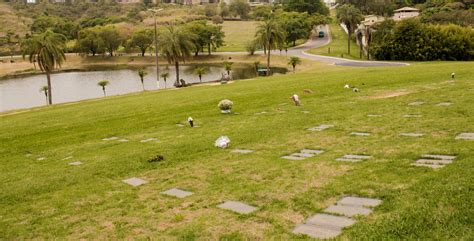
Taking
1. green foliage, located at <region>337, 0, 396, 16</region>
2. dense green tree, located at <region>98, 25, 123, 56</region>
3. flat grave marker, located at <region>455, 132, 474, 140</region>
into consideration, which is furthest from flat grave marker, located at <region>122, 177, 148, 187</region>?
A: green foliage, located at <region>337, 0, 396, 16</region>

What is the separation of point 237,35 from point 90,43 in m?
46.2

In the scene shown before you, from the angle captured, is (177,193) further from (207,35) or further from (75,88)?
(207,35)

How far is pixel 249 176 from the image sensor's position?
31.2ft

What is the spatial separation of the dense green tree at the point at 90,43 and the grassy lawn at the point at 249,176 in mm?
97817

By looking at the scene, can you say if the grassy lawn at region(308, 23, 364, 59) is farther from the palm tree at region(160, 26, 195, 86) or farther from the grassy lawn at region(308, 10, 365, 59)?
the palm tree at region(160, 26, 195, 86)

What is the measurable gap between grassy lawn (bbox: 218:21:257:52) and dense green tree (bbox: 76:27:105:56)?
3054 centimetres

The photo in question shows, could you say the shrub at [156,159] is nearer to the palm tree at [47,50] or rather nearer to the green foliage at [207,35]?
the palm tree at [47,50]

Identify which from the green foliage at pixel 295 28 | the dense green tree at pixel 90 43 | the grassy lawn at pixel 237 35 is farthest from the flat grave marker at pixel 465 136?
the dense green tree at pixel 90 43

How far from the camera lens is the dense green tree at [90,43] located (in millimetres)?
110938

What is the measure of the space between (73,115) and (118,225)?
18.5 m

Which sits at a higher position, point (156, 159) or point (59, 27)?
point (59, 27)

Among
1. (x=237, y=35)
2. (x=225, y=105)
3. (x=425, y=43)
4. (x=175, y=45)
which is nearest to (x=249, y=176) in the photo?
(x=225, y=105)

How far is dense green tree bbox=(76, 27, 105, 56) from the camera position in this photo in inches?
4368

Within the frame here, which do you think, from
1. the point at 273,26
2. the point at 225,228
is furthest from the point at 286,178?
the point at 273,26
